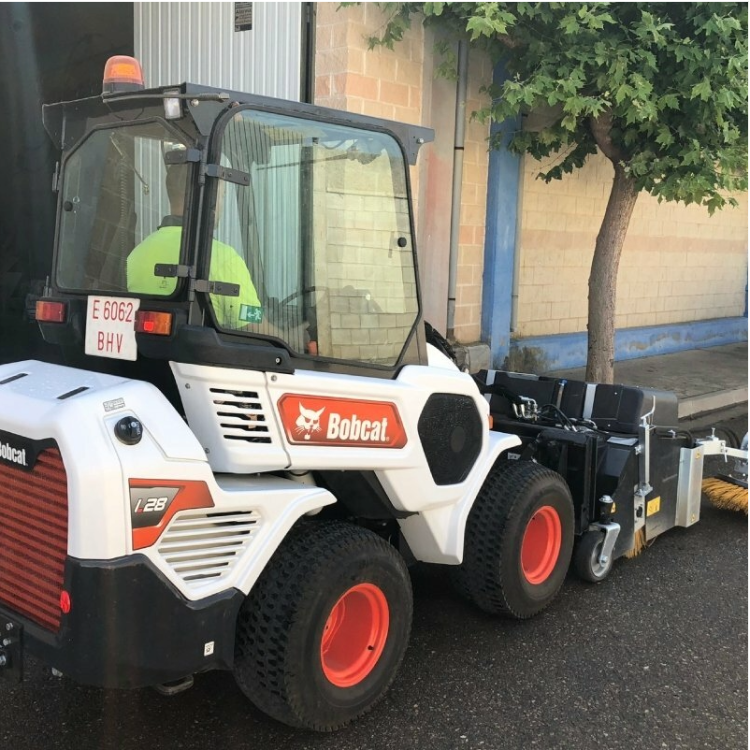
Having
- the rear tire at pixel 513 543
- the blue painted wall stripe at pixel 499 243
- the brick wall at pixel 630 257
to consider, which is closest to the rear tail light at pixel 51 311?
the rear tire at pixel 513 543

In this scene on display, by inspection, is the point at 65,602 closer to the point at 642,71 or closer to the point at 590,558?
the point at 590,558

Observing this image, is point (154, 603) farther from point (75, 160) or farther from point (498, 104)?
point (498, 104)

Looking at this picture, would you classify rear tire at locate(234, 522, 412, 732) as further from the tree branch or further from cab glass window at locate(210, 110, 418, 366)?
the tree branch

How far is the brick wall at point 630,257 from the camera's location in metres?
9.47

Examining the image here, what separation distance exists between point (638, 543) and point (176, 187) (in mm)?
3278

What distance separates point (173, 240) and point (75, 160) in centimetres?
72

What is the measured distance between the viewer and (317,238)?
3.01 metres

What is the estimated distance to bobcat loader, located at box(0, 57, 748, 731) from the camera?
2.47 meters

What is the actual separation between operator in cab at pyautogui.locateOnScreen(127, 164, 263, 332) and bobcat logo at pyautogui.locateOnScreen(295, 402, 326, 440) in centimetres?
35

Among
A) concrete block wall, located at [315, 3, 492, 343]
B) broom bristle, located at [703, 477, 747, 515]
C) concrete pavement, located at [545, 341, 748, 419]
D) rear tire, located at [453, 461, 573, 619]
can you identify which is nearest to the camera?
rear tire, located at [453, 461, 573, 619]

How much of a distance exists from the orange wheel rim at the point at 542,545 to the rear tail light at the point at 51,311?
2.31m

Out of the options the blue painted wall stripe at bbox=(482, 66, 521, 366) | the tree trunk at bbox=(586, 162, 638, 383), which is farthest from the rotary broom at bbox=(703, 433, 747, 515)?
the blue painted wall stripe at bbox=(482, 66, 521, 366)

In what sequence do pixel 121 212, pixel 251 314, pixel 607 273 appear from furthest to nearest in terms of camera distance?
pixel 607 273
pixel 121 212
pixel 251 314

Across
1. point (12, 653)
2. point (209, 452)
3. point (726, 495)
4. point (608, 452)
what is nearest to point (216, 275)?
point (209, 452)
